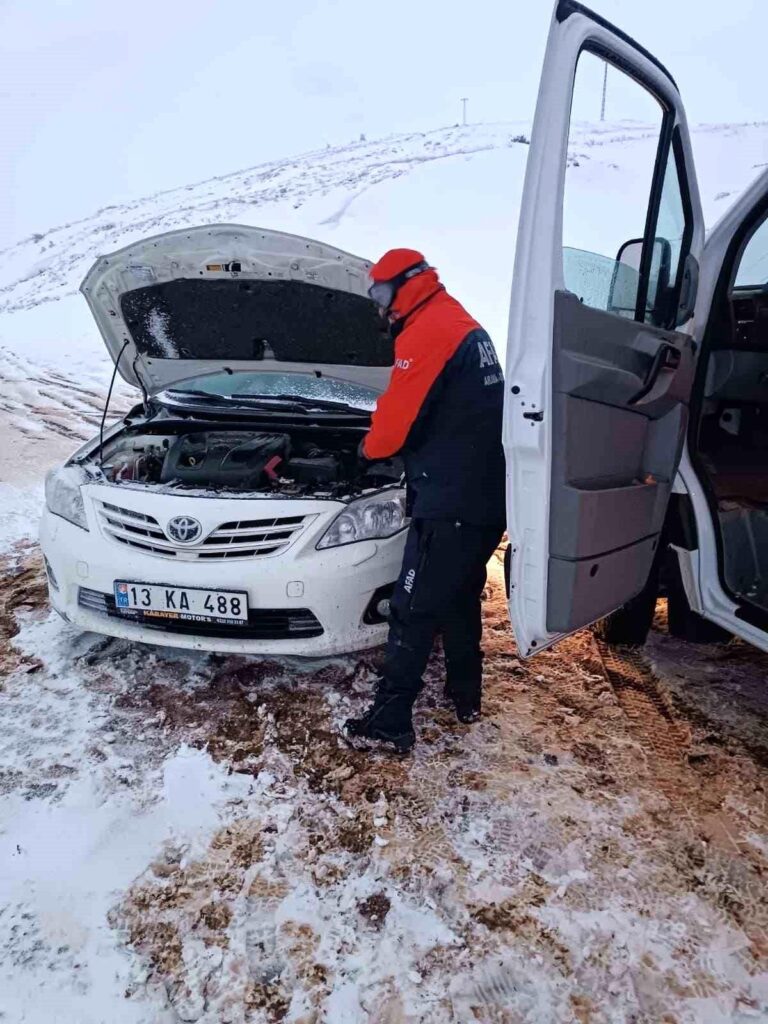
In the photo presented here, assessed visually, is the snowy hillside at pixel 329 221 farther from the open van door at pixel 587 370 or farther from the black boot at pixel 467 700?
the black boot at pixel 467 700

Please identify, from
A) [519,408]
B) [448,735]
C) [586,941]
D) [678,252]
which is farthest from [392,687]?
[678,252]

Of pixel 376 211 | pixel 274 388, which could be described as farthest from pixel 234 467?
pixel 376 211

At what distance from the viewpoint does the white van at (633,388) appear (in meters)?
1.88

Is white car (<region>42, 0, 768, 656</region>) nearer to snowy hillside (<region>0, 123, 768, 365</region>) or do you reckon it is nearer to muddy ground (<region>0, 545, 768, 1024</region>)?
muddy ground (<region>0, 545, 768, 1024</region>)

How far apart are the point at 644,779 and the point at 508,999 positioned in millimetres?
999

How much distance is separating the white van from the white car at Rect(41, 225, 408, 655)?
2.90 ft

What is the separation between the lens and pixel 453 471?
231 centimetres

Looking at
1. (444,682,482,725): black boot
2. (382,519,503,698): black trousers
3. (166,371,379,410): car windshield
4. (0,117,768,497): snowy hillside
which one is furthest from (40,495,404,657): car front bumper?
(0,117,768,497): snowy hillside

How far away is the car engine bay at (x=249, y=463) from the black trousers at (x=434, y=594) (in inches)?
23.4

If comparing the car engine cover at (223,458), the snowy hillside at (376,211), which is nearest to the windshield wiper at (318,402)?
the car engine cover at (223,458)

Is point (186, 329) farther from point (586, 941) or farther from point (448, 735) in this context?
point (586, 941)

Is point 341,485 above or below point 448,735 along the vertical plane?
above

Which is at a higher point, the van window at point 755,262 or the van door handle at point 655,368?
the van window at point 755,262

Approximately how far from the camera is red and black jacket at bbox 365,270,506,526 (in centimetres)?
223
